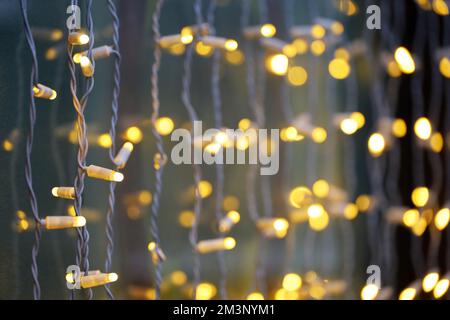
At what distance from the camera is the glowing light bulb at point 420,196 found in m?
0.81

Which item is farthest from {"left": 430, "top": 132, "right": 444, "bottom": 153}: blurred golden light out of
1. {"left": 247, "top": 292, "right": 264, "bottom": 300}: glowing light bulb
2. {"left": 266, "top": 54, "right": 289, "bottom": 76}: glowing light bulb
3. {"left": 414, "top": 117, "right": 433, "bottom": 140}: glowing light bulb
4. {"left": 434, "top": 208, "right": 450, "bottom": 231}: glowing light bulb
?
{"left": 247, "top": 292, "right": 264, "bottom": 300}: glowing light bulb

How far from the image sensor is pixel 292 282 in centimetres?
77

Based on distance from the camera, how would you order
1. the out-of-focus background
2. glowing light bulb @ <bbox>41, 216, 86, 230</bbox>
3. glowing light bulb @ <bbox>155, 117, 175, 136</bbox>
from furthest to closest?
1. glowing light bulb @ <bbox>155, 117, 175, 136</bbox>
2. the out-of-focus background
3. glowing light bulb @ <bbox>41, 216, 86, 230</bbox>

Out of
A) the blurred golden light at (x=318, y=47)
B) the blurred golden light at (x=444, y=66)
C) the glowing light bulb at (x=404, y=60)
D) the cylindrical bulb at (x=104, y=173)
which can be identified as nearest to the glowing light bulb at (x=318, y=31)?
the blurred golden light at (x=318, y=47)

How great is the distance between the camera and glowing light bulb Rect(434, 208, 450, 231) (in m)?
0.80

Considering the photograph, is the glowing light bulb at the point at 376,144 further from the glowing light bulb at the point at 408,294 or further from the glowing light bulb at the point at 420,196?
the glowing light bulb at the point at 408,294

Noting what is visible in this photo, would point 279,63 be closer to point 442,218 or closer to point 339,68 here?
point 339,68

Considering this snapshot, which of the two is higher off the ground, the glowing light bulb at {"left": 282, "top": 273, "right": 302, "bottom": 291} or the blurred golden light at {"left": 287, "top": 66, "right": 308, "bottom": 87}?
the blurred golden light at {"left": 287, "top": 66, "right": 308, "bottom": 87}

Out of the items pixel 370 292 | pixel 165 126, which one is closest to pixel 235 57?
pixel 165 126

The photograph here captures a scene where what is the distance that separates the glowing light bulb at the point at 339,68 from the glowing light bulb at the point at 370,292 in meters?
0.39

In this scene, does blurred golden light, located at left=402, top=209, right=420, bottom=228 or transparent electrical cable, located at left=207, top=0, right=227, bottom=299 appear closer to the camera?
transparent electrical cable, located at left=207, top=0, right=227, bottom=299

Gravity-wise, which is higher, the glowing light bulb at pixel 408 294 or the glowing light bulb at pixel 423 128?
the glowing light bulb at pixel 423 128

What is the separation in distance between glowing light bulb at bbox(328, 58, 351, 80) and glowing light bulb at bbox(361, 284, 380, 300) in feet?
1.29

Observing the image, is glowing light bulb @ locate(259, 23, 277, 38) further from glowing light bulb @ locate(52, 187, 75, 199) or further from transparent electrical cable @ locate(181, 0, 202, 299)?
glowing light bulb @ locate(52, 187, 75, 199)
